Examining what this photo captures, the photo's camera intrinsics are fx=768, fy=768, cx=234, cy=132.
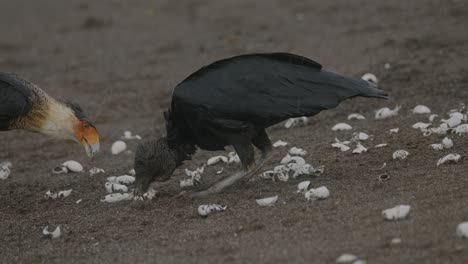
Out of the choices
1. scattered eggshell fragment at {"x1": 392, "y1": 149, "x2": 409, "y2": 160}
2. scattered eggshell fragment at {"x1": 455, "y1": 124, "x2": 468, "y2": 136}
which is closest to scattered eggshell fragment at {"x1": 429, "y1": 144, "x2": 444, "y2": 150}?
scattered eggshell fragment at {"x1": 392, "y1": 149, "x2": 409, "y2": 160}

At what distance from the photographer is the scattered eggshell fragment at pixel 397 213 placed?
4.45 meters

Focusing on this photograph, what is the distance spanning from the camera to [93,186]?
6.41 metres

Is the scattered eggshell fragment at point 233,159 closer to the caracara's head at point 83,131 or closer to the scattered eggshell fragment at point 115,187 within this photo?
the scattered eggshell fragment at point 115,187

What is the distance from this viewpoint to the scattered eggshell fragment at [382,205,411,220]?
14.6ft

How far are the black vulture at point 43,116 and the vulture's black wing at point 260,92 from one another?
92cm

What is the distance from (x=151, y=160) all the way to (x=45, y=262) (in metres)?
1.16

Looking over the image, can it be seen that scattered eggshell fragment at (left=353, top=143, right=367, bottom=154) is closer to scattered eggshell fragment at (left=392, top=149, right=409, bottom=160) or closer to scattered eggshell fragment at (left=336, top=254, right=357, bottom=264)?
scattered eggshell fragment at (left=392, top=149, right=409, bottom=160)

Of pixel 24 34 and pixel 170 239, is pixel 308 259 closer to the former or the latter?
pixel 170 239

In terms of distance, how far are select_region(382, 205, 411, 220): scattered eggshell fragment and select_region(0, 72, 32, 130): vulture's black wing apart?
9.70 ft

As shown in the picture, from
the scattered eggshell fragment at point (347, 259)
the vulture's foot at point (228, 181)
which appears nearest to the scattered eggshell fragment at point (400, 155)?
the vulture's foot at point (228, 181)

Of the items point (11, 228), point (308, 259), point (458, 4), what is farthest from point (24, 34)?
point (308, 259)

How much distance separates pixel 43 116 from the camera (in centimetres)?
606

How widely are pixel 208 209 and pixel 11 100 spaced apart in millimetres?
1853

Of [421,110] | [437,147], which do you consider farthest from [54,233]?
[421,110]
